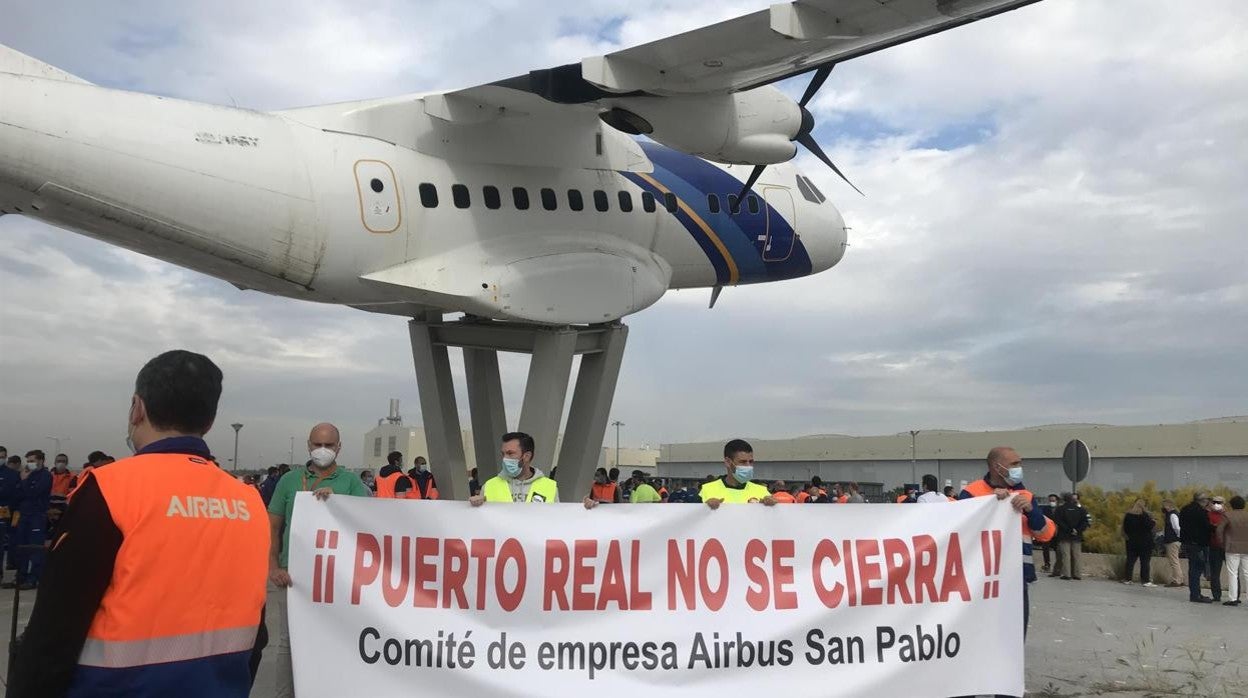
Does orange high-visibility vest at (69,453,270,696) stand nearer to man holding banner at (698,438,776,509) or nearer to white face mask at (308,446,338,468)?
white face mask at (308,446,338,468)

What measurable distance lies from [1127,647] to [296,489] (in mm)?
8410

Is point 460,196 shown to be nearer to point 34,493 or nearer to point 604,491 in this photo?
point 604,491

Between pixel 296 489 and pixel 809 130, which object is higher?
pixel 809 130

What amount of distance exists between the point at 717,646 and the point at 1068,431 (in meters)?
49.3

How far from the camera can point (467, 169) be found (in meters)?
13.5

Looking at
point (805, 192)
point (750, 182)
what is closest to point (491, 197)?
point (750, 182)

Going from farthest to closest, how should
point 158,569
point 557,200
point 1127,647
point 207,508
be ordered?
point 557,200, point 1127,647, point 207,508, point 158,569

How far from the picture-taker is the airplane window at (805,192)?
18.1 m

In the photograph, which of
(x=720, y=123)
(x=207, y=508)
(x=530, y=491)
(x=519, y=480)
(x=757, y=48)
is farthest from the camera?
(x=720, y=123)

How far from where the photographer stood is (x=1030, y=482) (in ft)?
164

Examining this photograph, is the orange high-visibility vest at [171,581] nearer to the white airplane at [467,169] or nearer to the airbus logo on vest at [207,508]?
the airbus logo on vest at [207,508]

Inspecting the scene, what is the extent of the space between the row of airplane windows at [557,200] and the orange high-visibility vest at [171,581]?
10449mm

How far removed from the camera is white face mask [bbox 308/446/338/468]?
6.48m

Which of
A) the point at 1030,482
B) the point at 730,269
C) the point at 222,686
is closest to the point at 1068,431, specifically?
the point at 1030,482
